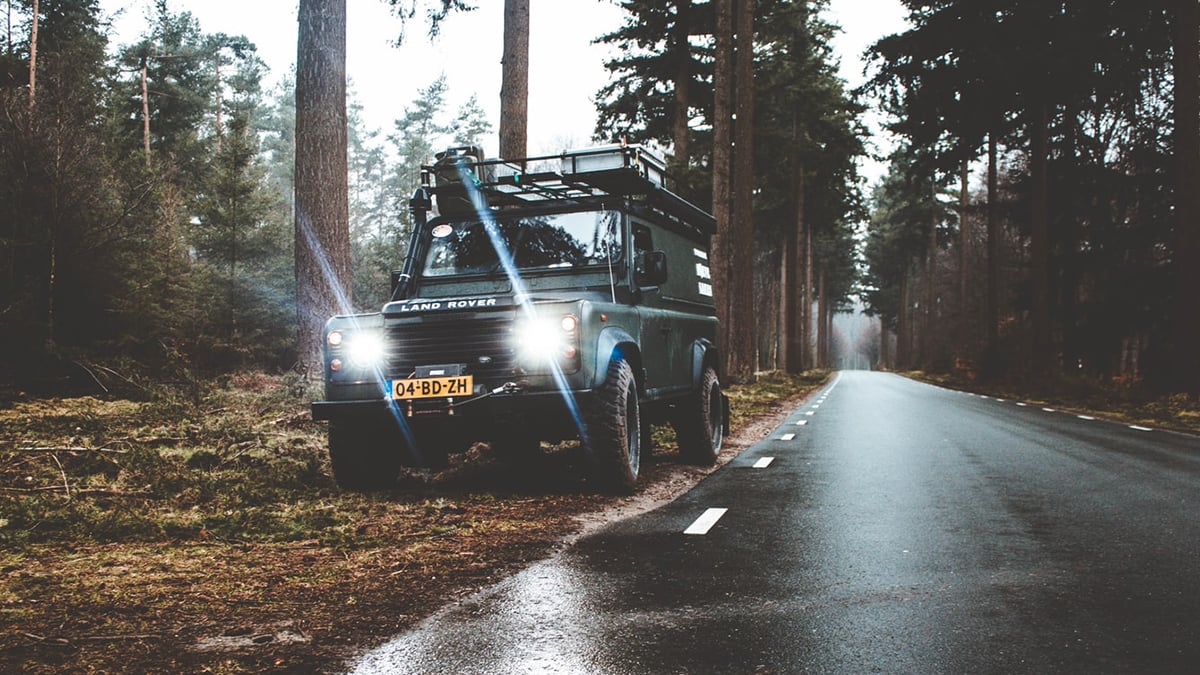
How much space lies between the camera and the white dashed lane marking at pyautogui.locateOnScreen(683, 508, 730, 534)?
554 cm

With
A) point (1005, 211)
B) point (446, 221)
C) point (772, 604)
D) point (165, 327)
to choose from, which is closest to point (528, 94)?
point (446, 221)

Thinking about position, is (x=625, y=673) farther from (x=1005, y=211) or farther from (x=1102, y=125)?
(x=1102, y=125)

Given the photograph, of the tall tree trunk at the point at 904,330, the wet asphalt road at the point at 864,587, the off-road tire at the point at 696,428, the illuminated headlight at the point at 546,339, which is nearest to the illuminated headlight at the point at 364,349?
the illuminated headlight at the point at 546,339

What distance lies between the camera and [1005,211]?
3073cm

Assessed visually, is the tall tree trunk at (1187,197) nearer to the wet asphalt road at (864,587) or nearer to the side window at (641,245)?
the wet asphalt road at (864,587)

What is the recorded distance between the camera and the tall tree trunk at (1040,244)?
26.1 m

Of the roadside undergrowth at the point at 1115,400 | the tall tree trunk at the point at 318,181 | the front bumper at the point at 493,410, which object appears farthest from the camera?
the roadside undergrowth at the point at 1115,400

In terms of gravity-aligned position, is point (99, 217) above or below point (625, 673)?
above

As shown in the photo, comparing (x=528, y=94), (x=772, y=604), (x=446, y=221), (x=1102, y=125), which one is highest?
(x=1102, y=125)

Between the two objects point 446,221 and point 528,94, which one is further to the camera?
point 528,94

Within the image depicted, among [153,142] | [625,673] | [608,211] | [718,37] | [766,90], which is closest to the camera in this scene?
[625,673]

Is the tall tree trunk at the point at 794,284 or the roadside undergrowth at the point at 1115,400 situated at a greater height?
the tall tree trunk at the point at 794,284

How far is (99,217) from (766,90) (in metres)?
20.9

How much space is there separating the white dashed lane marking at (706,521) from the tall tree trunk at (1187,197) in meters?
15.0
